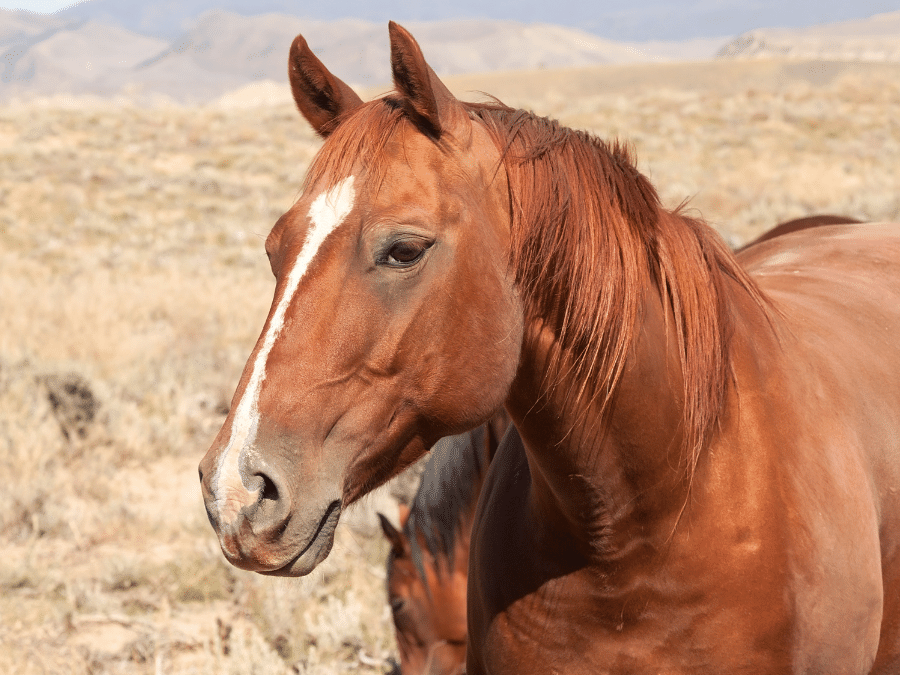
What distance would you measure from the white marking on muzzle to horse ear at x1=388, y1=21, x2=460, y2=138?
0.20 metres

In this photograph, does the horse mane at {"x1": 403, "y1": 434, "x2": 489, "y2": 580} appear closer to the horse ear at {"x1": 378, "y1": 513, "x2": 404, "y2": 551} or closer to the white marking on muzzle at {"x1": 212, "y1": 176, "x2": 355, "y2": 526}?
the horse ear at {"x1": 378, "y1": 513, "x2": 404, "y2": 551}

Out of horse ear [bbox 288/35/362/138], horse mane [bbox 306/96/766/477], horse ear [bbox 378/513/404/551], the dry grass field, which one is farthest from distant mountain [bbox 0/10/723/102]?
horse mane [bbox 306/96/766/477]

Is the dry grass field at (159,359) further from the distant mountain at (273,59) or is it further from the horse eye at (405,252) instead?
the distant mountain at (273,59)

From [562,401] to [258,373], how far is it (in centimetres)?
65

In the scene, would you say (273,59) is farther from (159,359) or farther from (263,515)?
(263,515)

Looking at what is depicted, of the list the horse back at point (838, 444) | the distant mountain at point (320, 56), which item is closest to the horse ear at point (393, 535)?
the horse back at point (838, 444)

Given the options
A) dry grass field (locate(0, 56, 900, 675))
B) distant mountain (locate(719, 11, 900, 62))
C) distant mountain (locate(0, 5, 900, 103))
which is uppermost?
distant mountain (locate(0, 5, 900, 103))

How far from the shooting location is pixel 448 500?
9.46 ft

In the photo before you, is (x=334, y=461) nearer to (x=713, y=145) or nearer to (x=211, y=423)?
(x=211, y=423)

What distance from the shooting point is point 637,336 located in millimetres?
1692

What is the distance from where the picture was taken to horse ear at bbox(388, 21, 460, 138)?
1479mm

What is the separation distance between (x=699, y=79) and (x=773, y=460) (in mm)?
50860

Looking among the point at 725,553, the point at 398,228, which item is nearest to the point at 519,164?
the point at 398,228

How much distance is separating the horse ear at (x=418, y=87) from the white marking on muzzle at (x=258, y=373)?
0.20 metres
